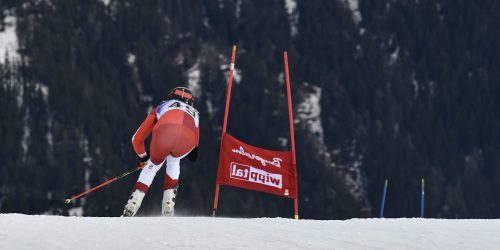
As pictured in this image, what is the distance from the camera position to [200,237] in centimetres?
838

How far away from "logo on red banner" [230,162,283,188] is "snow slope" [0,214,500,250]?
397 cm

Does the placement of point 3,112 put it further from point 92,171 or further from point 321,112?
point 321,112

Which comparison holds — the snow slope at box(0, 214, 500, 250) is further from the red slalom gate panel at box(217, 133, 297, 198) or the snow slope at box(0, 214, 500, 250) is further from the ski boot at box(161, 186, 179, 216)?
the red slalom gate panel at box(217, 133, 297, 198)

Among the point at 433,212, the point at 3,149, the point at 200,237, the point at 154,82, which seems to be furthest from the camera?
the point at 154,82

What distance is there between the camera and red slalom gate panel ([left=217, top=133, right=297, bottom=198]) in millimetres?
14148

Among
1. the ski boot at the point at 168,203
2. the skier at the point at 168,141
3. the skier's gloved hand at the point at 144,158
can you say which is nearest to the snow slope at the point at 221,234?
the ski boot at the point at 168,203

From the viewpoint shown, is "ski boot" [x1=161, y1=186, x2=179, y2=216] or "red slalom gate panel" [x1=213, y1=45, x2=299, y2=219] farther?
"red slalom gate panel" [x1=213, y1=45, x2=299, y2=219]

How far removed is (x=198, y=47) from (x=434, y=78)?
35.7m

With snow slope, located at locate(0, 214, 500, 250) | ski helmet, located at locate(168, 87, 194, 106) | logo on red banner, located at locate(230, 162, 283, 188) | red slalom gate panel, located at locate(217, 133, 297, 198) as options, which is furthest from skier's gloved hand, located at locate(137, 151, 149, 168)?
snow slope, located at locate(0, 214, 500, 250)

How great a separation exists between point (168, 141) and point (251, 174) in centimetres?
127

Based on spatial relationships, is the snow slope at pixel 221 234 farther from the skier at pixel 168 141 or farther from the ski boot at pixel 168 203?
the skier at pixel 168 141

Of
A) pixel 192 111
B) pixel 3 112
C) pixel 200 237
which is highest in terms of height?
pixel 3 112

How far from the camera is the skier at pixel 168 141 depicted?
529 inches

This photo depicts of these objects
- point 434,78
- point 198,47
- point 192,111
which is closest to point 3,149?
point 198,47
